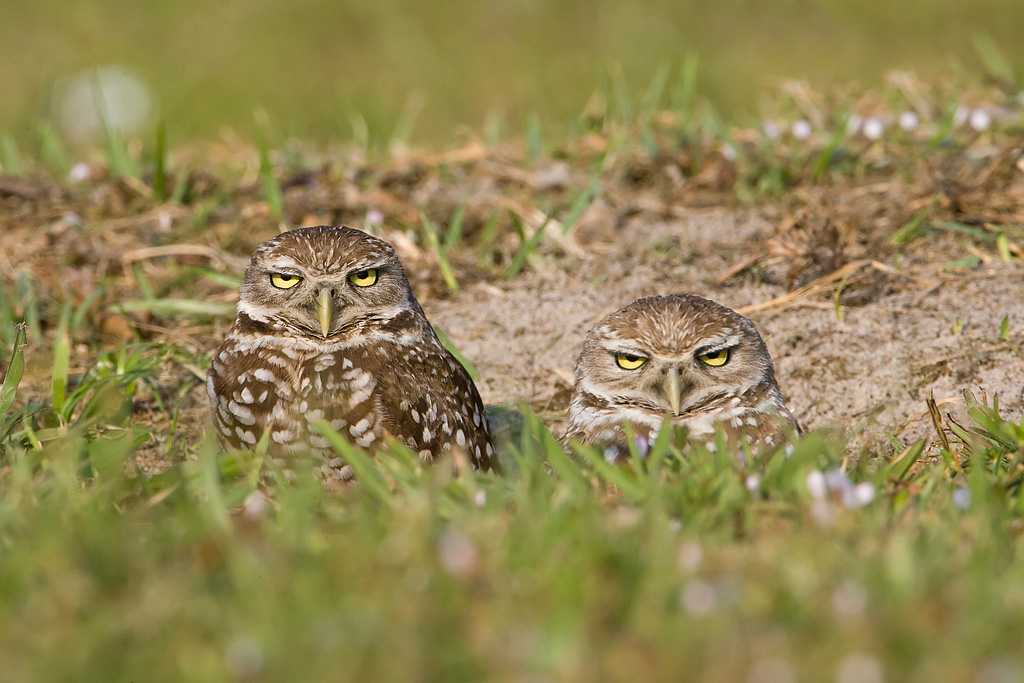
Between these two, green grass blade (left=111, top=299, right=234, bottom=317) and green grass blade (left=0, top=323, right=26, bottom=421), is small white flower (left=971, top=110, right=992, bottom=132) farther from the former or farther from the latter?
green grass blade (left=0, top=323, right=26, bottom=421)

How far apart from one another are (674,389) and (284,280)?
1.35 metres

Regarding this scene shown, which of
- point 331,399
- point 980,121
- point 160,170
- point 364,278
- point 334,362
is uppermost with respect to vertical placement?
point 160,170

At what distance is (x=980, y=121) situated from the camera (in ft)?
20.2

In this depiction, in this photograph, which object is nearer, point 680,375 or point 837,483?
point 837,483

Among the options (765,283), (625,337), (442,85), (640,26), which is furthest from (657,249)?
(640,26)

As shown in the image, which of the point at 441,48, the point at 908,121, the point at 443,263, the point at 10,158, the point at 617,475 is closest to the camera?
the point at 617,475

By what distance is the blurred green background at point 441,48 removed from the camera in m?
10.1

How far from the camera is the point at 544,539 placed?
96.1 inches

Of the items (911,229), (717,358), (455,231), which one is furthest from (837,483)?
(455,231)

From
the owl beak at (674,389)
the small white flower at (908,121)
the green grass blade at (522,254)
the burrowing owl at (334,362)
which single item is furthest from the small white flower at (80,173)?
the small white flower at (908,121)

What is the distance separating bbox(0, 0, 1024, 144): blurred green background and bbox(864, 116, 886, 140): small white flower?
9.75 feet

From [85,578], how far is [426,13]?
10.0m

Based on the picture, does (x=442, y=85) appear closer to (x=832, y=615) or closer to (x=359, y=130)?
(x=359, y=130)

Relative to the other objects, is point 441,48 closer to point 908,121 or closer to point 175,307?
point 908,121
